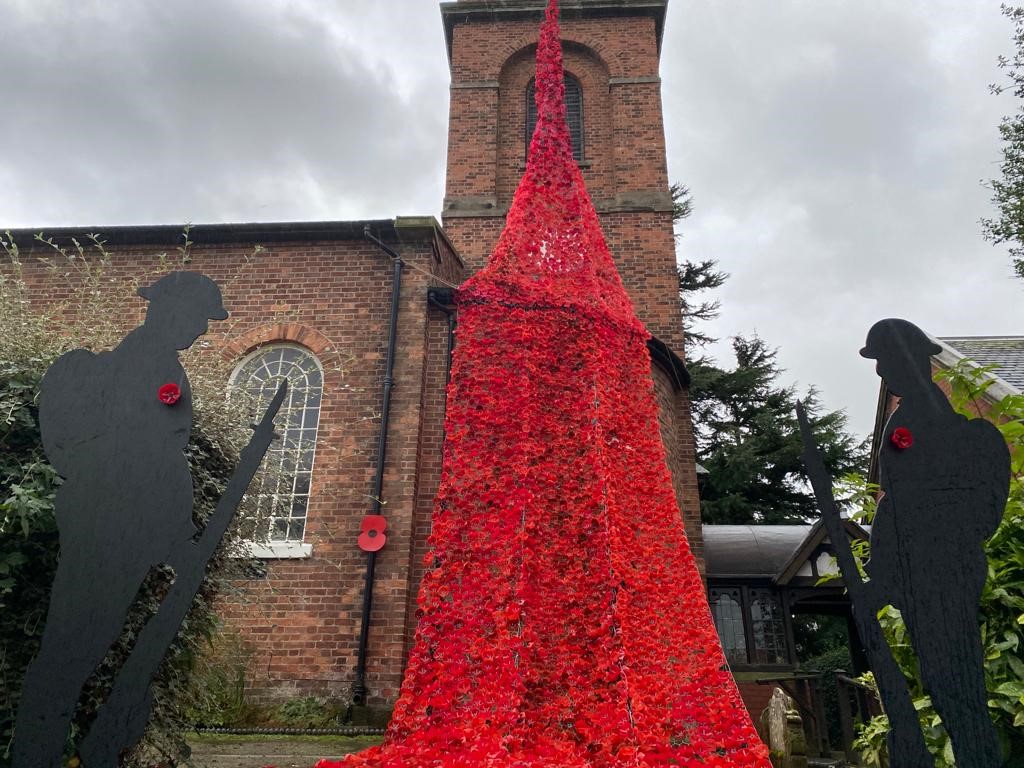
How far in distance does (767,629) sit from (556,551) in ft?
25.9

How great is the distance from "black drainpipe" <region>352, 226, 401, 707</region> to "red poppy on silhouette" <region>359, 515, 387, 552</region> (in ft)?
0.38

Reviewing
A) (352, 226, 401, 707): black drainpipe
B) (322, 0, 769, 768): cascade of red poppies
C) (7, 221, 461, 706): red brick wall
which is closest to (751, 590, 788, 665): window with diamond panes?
(322, 0, 769, 768): cascade of red poppies

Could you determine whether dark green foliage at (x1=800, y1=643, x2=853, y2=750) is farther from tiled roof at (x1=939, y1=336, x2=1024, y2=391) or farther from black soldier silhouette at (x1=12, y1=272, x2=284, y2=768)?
black soldier silhouette at (x1=12, y1=272, x2=284, y2=768)

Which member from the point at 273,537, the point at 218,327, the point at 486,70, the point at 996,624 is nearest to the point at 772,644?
the point at 273,537

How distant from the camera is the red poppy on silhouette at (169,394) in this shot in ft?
8.20

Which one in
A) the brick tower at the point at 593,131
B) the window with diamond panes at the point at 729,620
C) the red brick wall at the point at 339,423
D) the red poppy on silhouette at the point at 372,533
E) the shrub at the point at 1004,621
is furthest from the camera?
the window with diamond panes at the point at 729,620

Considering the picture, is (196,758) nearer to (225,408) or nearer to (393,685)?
(393,685)

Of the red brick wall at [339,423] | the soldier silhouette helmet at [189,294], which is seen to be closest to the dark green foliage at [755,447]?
the red brick wall at [339,423]

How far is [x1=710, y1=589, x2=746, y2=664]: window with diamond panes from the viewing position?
484 inches

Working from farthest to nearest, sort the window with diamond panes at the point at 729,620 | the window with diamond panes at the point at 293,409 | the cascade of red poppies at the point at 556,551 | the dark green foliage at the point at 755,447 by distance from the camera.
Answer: the dark green foliage at the point at 755,447 < the window with diamond panes at the point at 729,620 < the window with diamond panes at the point at 293,409 < the cascade of red poppies at the point at 556,551

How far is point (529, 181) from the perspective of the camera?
25.7ft

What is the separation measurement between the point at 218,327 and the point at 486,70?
8556mm

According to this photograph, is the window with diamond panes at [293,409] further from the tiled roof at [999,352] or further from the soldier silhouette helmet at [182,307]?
the tiled roof at [999,352]

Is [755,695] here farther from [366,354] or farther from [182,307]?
[182,307]
